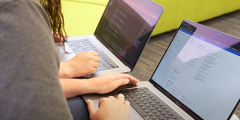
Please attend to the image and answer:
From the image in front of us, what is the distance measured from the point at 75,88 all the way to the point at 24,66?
14.9 inches

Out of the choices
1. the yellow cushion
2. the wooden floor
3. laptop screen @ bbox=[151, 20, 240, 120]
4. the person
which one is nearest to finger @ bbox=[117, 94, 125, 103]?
laptop screen @ bbox=[151, 20, 240, 120]

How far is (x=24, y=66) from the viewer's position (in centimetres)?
32

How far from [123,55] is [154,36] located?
4.97 feet

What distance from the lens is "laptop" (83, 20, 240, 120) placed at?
0.59 meters

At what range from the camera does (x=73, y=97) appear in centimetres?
72

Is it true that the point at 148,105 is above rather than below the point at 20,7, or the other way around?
below

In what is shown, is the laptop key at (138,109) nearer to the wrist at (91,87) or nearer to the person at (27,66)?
the wrist at (91,87)

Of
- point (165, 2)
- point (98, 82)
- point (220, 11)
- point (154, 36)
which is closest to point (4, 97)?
point (98, 82)

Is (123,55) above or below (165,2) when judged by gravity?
below

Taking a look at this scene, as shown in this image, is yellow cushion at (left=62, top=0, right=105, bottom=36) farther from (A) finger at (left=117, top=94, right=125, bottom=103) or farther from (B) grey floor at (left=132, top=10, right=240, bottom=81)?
(A) finger at (left=117, top=94, right=125, bottom=103)

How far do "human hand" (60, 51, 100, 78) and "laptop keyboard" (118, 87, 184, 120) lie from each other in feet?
0.48

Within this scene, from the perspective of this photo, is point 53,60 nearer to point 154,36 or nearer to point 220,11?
point 154,36

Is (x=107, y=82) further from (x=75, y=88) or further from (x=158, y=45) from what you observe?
(x=158, y=45)

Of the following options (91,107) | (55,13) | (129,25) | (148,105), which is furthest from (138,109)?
(55,13)
